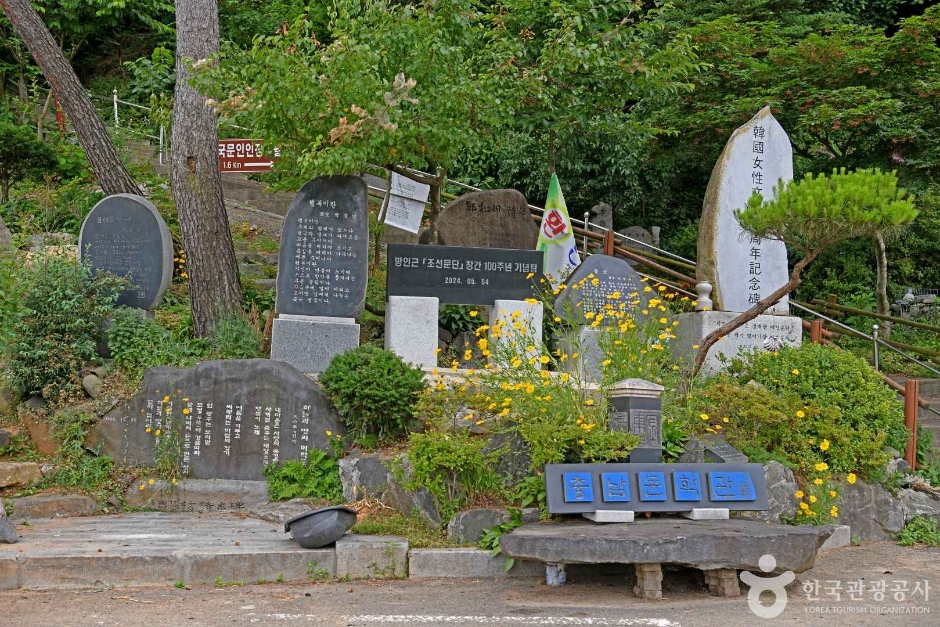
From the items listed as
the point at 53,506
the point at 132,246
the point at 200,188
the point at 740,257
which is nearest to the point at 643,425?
the point at 740,257

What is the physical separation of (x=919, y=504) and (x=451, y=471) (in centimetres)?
445

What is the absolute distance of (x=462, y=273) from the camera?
921 cm

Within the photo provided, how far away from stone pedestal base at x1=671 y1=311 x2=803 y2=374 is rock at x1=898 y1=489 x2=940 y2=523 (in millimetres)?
2065

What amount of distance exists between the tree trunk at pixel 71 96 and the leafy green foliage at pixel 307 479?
4.92 metres

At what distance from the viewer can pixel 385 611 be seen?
5227mm

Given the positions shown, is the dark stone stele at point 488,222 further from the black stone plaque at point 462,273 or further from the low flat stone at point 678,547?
the low flat stone at point 678,547

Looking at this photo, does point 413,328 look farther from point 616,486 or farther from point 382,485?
→ point 616,486

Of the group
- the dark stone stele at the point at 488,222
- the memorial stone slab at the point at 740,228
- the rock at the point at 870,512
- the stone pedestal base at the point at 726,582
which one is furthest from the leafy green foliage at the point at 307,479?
the memorial stone slab at the point at 740,228

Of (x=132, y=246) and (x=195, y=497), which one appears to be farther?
(x=132, y=246)

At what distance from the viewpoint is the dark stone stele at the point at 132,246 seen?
9422mm

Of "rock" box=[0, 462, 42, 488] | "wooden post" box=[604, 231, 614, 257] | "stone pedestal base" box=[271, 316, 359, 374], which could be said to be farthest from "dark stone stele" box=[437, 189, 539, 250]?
"rock" box=[0, 462, 42, 488]

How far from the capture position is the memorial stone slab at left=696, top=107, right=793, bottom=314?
9.84 meters

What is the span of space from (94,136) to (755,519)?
8.72 meters

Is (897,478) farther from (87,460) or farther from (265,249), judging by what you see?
(265,249)
